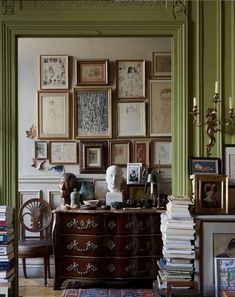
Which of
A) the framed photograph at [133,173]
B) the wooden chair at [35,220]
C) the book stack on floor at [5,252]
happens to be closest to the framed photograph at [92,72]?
the framed photograph at [133,173]

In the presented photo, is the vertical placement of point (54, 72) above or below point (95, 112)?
above

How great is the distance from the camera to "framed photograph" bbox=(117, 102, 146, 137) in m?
5.35

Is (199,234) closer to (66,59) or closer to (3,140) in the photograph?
(3,140)

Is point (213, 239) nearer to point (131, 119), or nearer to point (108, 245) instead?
point (108, 245)

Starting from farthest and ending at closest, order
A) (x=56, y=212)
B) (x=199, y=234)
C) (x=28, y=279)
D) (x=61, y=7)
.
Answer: (x=28, y=279) → (x=56, y=212) → (x=61, y=7) → (x=199, y=234)

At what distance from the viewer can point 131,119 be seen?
536cm

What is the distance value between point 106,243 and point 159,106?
66.4 inches

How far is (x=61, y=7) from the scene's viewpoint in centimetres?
377

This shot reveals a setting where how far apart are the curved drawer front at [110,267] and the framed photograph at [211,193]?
1441 mm

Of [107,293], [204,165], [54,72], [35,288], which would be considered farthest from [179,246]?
[54,72]

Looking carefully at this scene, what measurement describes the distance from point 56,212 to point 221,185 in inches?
72.8

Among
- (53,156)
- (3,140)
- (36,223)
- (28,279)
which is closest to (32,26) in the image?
(3,140)

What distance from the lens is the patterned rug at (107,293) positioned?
4344 millimetres

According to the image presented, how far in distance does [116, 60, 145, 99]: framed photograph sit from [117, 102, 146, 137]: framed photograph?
4.4 inches
